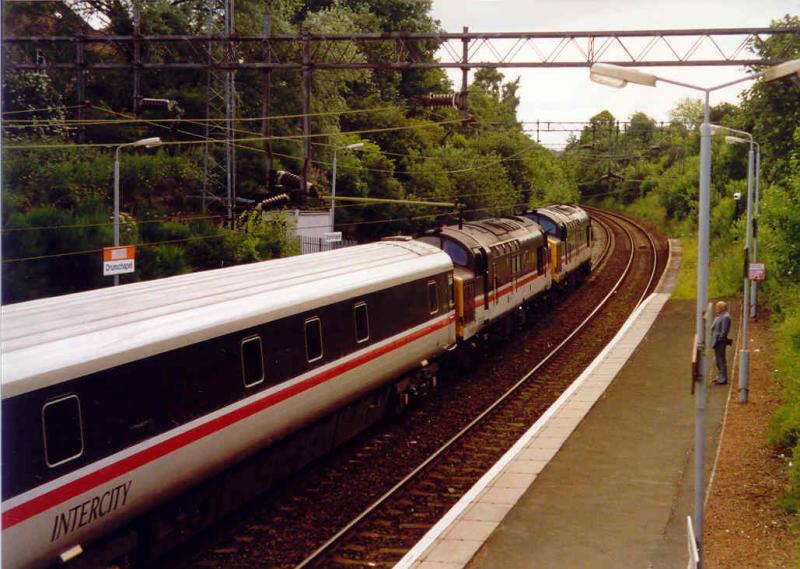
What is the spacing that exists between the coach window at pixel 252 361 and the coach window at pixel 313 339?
4.34ft

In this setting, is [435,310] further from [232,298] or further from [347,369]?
[232,298]

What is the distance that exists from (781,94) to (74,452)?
35127mm

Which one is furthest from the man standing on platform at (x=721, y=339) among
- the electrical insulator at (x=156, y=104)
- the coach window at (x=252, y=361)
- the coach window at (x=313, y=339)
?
the electrical insulator at (x=156, y=104)

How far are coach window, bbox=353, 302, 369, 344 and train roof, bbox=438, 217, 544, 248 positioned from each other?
6871mm

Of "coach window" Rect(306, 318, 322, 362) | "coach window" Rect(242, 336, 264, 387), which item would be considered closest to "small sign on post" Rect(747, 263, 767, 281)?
"coach window" Rect(306, 318, 322, 362)

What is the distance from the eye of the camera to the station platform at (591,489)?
1045 cm

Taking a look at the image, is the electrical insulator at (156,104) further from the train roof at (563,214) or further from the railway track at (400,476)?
the train roof at (563,214)

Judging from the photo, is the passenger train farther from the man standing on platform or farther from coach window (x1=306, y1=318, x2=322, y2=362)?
the man standing on platform

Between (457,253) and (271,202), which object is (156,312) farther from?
(271,202)

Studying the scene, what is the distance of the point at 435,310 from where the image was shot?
60.4 ft

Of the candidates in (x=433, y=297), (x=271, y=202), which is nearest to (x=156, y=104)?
(x=271, y=202)

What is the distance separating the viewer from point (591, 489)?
1277 centimetres

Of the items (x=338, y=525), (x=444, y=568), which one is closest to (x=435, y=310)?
(x=338, y=525)

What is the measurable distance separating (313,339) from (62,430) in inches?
207
